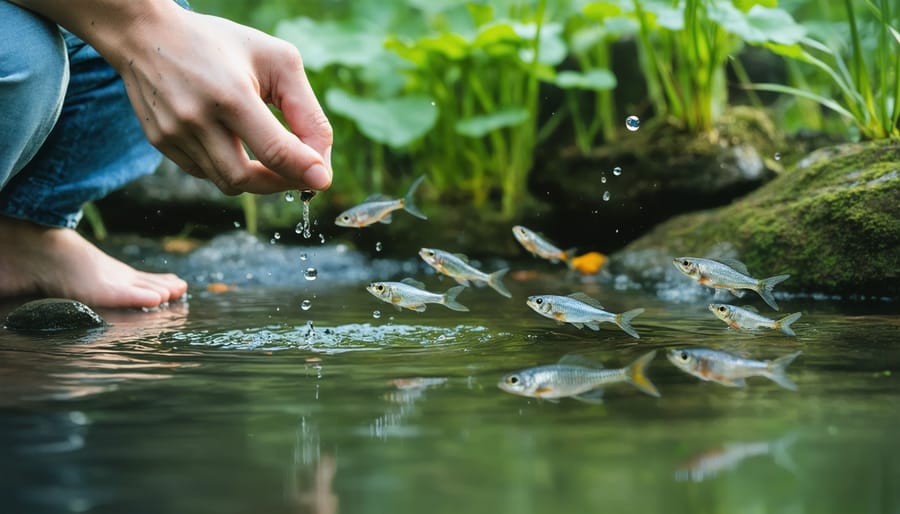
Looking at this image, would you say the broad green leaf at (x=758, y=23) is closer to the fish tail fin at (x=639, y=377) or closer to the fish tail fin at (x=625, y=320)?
the fish tail fin at (x=625, y=320)

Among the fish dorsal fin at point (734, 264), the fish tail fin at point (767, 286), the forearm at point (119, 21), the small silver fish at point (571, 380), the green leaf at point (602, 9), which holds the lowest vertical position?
the small silver fish at point (571, 380)

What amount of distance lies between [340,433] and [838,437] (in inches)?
35.1

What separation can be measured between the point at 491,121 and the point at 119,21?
345 cm

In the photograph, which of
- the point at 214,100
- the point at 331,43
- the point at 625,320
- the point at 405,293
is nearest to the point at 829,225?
the point at 625,320

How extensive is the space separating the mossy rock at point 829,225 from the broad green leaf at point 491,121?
4.98 ft

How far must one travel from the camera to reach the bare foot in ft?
11.2

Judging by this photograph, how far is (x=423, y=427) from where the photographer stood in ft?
5.66

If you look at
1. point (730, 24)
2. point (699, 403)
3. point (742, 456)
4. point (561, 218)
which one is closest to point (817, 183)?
point (730, 24)

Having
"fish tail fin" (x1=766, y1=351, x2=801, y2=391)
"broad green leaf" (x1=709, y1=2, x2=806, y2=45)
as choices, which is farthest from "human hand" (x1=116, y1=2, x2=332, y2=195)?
"broad green leaf" (x1=709, y1=2, x2=806, y2=45)

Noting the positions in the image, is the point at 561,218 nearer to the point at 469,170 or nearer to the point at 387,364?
the point at 469,170

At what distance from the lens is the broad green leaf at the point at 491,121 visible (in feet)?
17.9

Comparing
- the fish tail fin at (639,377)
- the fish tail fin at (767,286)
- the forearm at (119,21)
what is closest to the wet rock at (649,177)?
the fish tail fin at (767,286)

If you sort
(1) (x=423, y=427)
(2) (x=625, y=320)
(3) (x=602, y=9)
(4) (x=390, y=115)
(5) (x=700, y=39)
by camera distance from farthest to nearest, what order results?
(4) (x=390, y=115) → (3) (x=602, y=9) → (5) (x=700, y=39) → (2) (x=625, y=320) → (1) (x=423, y=427)

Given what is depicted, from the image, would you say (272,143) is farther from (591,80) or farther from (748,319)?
(591,80)
